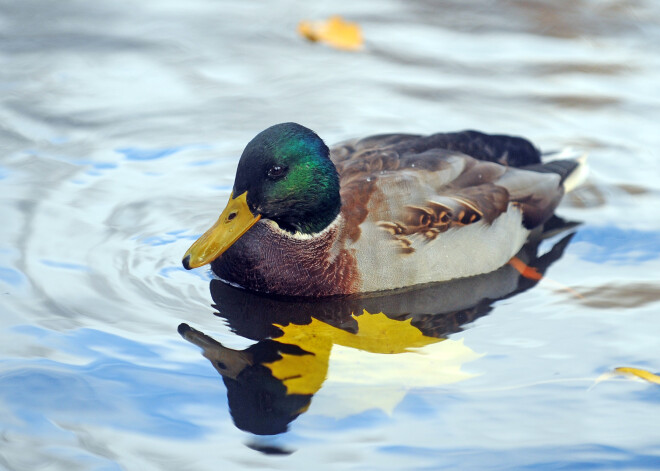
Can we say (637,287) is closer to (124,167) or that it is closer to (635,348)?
(635,348)

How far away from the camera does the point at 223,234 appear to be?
5.96 m

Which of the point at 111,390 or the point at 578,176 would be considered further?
the point at 578,176

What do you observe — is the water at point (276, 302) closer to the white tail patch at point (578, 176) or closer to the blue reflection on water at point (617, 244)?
the blue reflection on water at point (617, 244)

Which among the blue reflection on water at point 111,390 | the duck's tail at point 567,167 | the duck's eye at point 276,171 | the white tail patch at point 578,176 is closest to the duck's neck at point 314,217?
the duck's eye at point 276,171

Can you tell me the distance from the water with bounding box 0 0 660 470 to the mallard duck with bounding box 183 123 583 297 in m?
0.17

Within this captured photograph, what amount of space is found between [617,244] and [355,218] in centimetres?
204

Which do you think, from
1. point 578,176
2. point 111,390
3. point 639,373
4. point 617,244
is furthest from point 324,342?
point 578,176

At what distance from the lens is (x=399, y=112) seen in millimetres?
8820

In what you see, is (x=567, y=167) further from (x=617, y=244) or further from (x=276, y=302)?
(x=276, y=302)

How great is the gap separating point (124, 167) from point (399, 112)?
2.56 m

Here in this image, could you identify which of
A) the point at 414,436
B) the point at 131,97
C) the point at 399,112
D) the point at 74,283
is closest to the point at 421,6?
the point at 399,112

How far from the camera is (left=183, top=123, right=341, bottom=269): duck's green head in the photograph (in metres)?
5.89

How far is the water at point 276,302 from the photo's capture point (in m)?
4.91

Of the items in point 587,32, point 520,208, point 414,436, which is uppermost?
point 587,32
